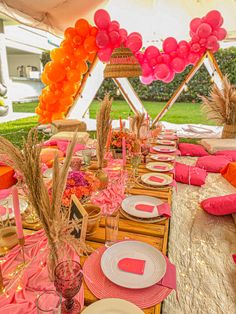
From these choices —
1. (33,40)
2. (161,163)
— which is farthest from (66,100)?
(33,40)

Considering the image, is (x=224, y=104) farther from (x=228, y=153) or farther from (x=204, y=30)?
(x=204, y=30)

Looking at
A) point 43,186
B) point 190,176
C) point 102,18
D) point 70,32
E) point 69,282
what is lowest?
point 190,176

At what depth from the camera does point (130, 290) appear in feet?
2.54

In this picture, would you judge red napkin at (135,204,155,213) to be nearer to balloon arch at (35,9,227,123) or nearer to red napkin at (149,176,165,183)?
red napkin at (149,176,165,183)

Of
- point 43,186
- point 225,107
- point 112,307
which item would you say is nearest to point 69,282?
point 112,307

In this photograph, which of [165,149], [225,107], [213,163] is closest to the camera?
[165,149]

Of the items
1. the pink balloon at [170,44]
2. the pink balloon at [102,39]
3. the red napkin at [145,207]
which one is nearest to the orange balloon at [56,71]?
→ the pink balloon at [102,39]

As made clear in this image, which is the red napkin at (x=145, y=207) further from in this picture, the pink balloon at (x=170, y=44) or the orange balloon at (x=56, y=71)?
the pink balloon at (x=170, y=44)

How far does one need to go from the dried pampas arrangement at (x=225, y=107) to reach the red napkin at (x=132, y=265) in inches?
135

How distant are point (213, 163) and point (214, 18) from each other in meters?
2.53

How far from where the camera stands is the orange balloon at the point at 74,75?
14.5 ft

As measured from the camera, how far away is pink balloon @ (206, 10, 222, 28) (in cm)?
390

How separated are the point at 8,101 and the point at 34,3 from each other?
520 cm

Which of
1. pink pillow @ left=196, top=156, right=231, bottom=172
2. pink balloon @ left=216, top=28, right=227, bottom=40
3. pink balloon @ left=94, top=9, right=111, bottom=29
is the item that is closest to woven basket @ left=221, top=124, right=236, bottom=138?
pink pillow @ left=196, top=156, right=231, bottom=172
